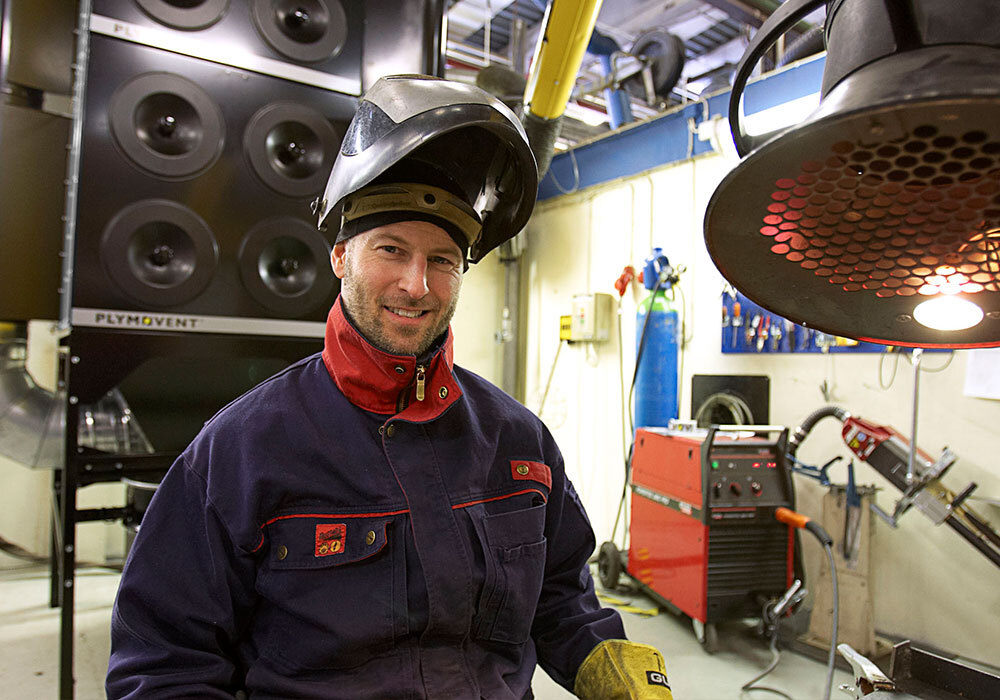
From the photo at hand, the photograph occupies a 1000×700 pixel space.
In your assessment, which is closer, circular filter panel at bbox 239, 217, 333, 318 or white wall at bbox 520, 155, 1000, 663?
circular filter panel at bbox 239, 217, 333, 318

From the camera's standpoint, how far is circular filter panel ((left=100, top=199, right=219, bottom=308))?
1.77m

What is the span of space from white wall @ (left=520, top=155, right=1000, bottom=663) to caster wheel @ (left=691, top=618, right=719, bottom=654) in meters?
0.64

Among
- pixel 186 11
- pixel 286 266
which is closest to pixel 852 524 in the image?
pixel 286 266

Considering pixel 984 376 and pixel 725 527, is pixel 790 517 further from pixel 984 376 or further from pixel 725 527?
pixel 984 376

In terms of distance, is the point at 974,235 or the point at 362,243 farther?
the point at 362,243

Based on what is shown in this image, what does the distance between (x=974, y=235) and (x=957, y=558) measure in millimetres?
2586

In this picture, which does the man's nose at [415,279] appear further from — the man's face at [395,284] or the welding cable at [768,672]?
the welding cable at [768,672]

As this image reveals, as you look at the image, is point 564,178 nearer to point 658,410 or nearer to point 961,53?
point 658,410

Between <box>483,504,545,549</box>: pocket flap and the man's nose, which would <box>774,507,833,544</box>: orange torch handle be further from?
the man's nose

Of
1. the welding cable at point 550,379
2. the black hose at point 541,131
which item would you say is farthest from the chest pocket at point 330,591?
the welding cable at point 550,379

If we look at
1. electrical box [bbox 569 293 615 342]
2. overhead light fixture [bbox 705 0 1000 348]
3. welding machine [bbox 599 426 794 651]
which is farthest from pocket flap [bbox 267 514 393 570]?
electrical box [bbox 569 293 615 342]

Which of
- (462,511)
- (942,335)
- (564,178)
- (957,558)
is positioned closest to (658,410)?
(957,558)

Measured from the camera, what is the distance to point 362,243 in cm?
109

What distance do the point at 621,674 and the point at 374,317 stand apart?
69cm
